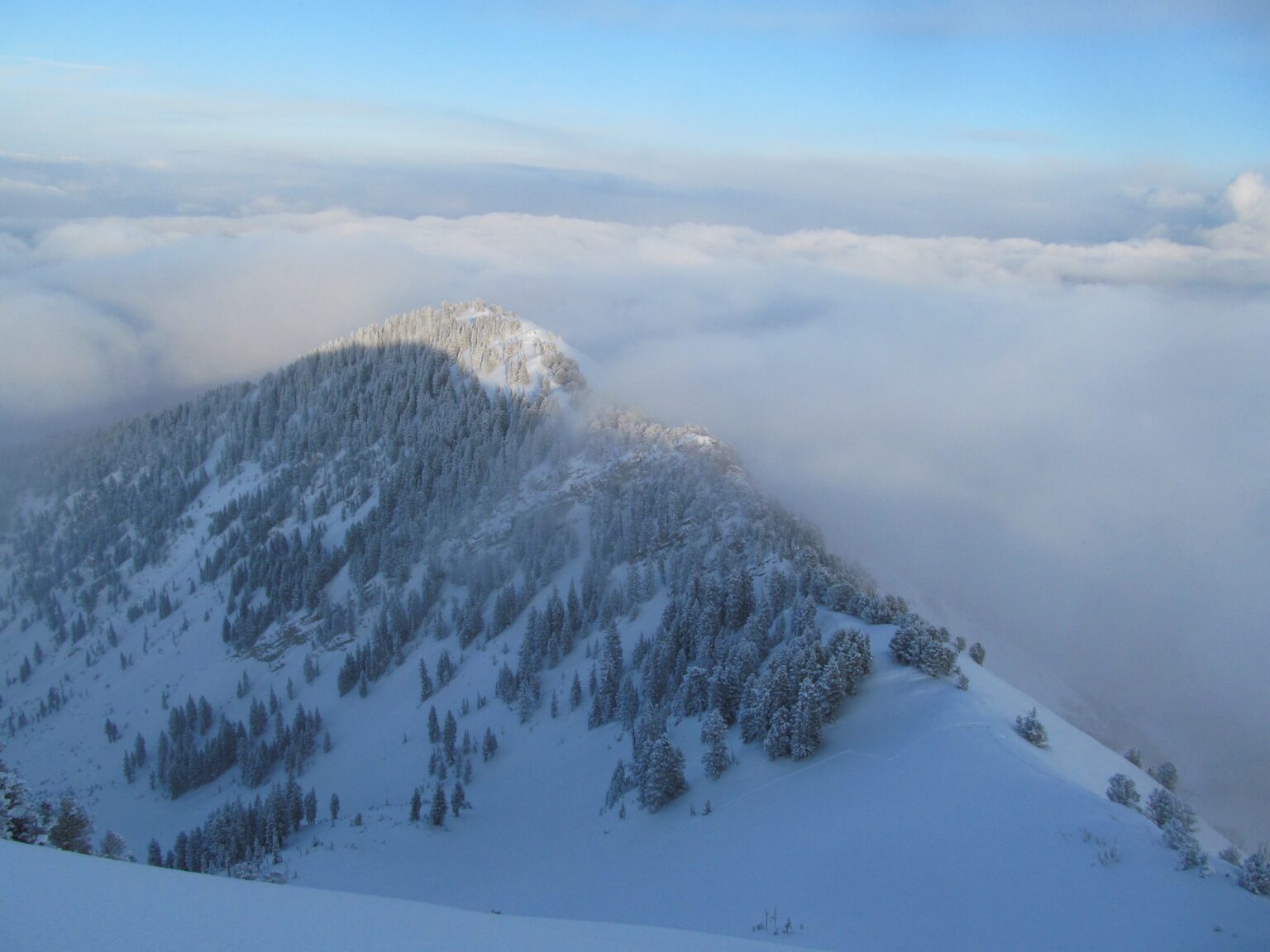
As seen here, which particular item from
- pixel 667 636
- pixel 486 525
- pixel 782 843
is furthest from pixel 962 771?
pixel 486 525

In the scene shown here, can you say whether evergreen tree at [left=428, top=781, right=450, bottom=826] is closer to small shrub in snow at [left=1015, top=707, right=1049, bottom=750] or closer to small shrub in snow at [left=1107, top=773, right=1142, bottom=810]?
small shrub in snow at [left=1015, top=707, right=1049, bottom=750]

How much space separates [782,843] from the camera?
37.7 metres

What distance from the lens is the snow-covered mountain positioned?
105 feet

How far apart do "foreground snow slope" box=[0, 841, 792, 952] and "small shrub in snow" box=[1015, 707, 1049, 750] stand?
33.7 meters

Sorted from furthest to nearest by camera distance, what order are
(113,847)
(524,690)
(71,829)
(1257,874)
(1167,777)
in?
(524,690) < (1167,777) < (113,847) < (71,829) < (1257,874)

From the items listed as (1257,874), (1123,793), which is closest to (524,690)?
(1123,793)

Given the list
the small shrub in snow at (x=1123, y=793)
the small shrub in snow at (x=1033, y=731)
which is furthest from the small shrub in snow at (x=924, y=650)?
the small shrub in snow at (x=1123, y=793)

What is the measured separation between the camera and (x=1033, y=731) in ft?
137

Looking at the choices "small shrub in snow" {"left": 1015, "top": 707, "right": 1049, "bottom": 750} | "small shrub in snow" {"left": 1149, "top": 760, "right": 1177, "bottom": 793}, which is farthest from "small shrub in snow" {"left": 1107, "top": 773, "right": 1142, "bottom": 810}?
"small shrub in snow" {"left": 1149, "top": 760, "right": 1177, "bottom": 793}

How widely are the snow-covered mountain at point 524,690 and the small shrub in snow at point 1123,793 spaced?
0.72 metres

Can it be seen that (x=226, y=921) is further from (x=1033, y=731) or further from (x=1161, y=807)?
(x=1033, y=731)

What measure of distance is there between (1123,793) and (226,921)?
37.1 meters

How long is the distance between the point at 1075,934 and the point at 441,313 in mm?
168511

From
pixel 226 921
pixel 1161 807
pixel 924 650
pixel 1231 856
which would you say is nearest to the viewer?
pixel 226 921
